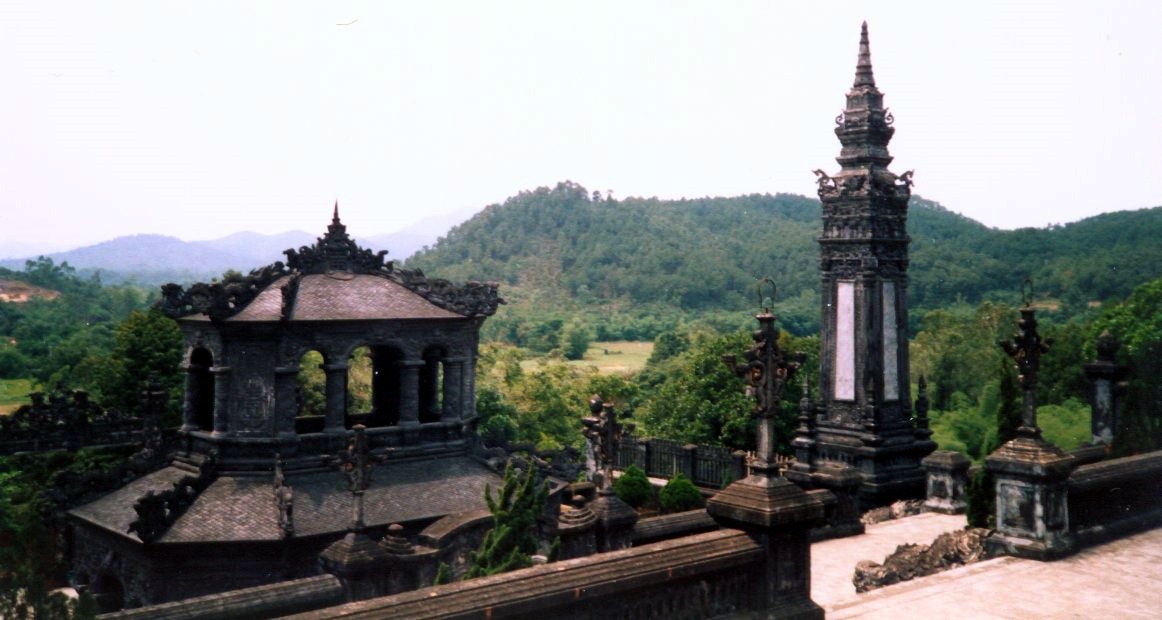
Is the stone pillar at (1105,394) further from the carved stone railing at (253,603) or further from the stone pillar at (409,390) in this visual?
the carved stone railing at (253,603)

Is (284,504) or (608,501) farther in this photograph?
(284,504)

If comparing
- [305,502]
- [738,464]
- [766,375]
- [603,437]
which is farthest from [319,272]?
[738,464]

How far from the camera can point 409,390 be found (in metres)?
21.0

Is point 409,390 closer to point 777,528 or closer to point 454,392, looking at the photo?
point 454,392

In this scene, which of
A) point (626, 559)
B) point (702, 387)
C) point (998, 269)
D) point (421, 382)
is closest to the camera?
point (626, 559)

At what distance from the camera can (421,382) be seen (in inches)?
924

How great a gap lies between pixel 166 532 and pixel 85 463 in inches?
447

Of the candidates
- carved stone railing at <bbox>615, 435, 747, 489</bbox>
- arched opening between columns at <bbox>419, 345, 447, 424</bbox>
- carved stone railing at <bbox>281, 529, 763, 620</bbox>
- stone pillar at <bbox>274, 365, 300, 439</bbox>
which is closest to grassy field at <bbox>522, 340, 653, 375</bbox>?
carved stone railing at <bbox>615, 435, 747, 489</bbox>

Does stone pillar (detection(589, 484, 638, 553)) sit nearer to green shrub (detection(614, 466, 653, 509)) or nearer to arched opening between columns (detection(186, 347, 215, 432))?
arched opening between columns (detection(186, 347, 215, 432))

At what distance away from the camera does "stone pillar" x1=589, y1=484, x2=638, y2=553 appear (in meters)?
14.8

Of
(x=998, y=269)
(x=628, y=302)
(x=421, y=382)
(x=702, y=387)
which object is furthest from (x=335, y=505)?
(x=628, y=302)

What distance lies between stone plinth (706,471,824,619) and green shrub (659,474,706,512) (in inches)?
716

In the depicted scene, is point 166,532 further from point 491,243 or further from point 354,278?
point 491,243

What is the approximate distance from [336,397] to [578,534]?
25.0 ft
